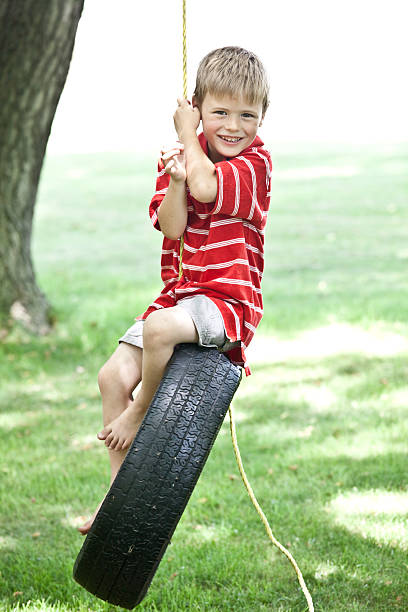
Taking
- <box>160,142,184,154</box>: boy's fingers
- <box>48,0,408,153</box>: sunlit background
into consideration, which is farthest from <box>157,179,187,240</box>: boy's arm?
<box>48,0,408,153</box>: sunlit background

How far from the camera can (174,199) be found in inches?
122

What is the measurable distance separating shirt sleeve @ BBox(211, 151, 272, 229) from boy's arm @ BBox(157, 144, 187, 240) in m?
0.12

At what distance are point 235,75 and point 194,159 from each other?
0.33m

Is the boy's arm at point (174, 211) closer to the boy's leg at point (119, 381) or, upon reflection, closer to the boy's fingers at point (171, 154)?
the boy's fingers at point (171, 154)

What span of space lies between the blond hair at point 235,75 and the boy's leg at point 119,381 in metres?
1.06

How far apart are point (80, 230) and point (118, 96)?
9767 millimetres

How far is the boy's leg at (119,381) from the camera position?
3.33m

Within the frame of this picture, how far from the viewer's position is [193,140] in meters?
3.11

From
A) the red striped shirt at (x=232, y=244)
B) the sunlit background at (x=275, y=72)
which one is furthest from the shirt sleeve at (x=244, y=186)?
the sunlit background at (x=275, y=72)

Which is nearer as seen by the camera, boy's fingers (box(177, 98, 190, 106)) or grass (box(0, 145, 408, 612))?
boy's fingers (box(177, 98, 190, 106))

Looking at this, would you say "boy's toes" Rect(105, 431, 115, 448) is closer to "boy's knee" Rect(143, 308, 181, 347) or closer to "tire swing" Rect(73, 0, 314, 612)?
"tire swing" Rect(73, 0, 314, 612)

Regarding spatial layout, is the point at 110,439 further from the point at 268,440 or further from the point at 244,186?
Answer: the point at 268,440

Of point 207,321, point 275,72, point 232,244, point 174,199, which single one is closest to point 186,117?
point 174,199

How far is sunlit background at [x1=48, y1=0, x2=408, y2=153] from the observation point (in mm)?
20562
